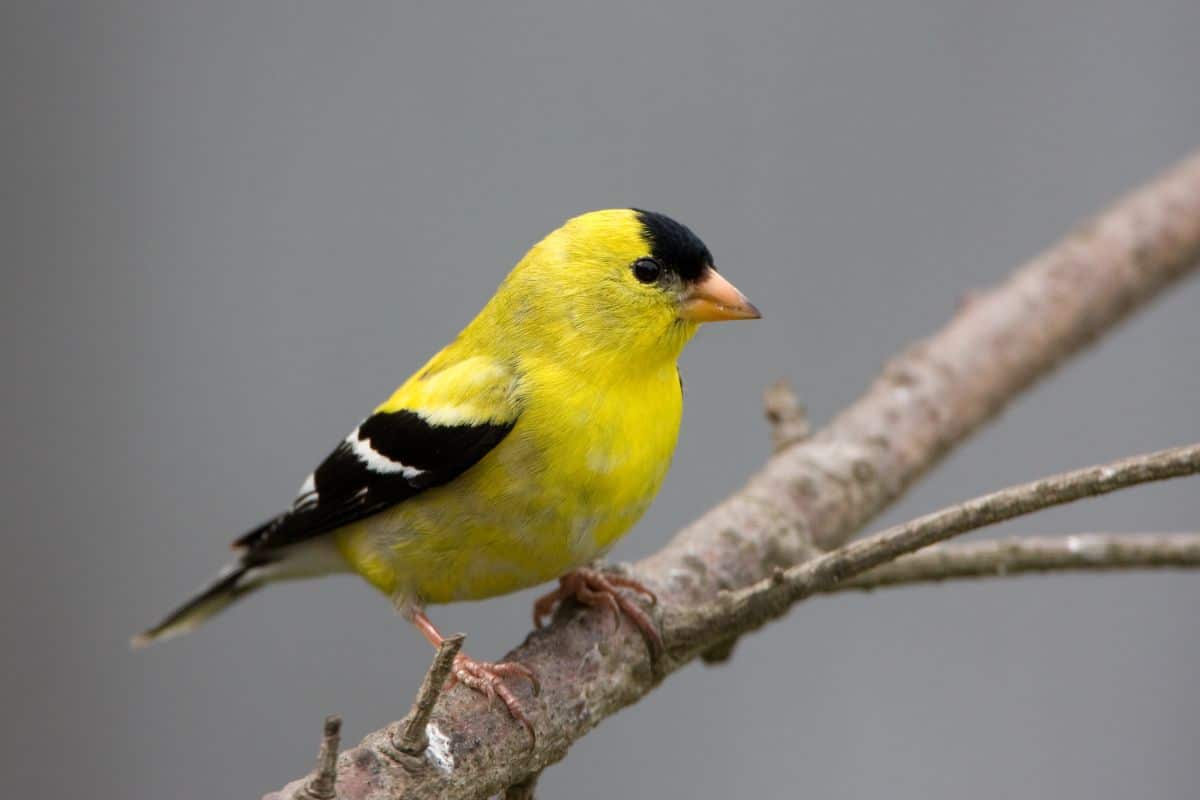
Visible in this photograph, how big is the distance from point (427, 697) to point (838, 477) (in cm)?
138

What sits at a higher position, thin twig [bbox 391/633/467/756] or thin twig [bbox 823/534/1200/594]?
thin twig [bbox 823/534/1200/594]

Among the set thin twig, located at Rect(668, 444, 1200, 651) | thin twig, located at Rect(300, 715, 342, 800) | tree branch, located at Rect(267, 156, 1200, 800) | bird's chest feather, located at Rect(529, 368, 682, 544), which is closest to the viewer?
thin twig, located at Rect(300, 715, 342, 800)

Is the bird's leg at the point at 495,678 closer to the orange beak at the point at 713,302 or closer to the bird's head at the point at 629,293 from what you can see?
the bird's head at the point at 629,293

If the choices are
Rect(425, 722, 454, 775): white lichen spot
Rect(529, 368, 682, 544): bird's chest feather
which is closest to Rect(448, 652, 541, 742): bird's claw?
Rect(425, 722, 454, 775): white lichen spot

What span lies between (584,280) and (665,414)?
0.28 m

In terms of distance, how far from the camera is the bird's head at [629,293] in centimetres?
209

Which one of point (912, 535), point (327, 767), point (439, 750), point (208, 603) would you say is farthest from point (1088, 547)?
point (208, 603)

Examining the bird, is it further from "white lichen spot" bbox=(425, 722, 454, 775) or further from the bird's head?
"white lichen spot" bbox=(425, 722, 454, 775)

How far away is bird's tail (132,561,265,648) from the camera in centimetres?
264

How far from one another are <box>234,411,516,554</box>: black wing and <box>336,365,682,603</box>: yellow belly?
0.03 metres

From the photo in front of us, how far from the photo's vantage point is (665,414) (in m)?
2.08

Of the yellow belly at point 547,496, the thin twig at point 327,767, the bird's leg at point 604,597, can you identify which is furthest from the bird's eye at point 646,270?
the thin twig at point 327,767

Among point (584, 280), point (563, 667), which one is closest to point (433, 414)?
point (584, 280)

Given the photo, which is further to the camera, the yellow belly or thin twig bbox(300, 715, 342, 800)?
the yellow belly
